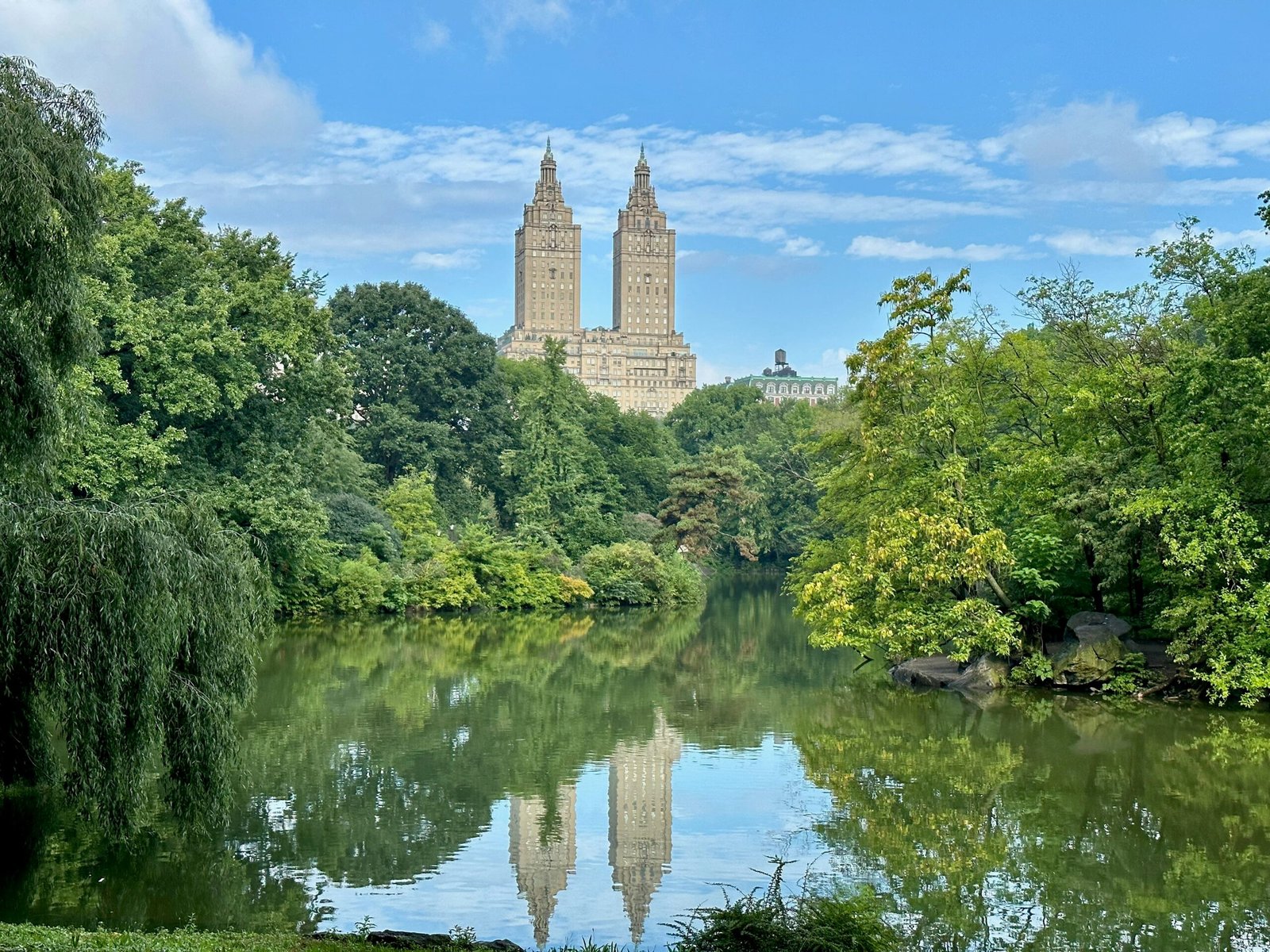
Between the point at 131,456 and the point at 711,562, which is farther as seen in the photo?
the point at 711,562

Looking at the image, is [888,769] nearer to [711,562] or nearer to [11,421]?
[11,421]

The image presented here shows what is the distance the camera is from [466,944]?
7609 millimetres

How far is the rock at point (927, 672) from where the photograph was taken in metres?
21.4

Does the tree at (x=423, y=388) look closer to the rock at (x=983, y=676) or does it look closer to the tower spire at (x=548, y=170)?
the rock at (x=983, y=676)

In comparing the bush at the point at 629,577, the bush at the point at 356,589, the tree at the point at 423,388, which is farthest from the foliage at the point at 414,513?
the bush at the point at 629,577

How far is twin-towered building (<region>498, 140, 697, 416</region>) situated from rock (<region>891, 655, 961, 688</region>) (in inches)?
4338

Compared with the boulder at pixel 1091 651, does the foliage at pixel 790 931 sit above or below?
below

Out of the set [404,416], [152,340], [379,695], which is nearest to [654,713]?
[379,695]

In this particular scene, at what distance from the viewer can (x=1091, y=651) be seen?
20.0 meters

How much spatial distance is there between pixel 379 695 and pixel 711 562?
3435cm

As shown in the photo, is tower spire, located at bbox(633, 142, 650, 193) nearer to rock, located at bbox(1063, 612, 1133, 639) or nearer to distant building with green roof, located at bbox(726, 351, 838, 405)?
distant building with green roof, located at bbox(726, 351, 838, 405)

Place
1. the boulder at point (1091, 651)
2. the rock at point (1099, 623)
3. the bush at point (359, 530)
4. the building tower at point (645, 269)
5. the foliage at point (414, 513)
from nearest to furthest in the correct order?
the boulder at point (1091, 651), the rock at point (1099, 623), the bush at point (359, 530), the foliage at point (414, 513), the building tower at point (645, 269)

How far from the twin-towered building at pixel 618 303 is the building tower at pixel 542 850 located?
12013cm

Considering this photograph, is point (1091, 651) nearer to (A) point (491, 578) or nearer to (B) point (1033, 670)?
(B) point (1033, 670)
